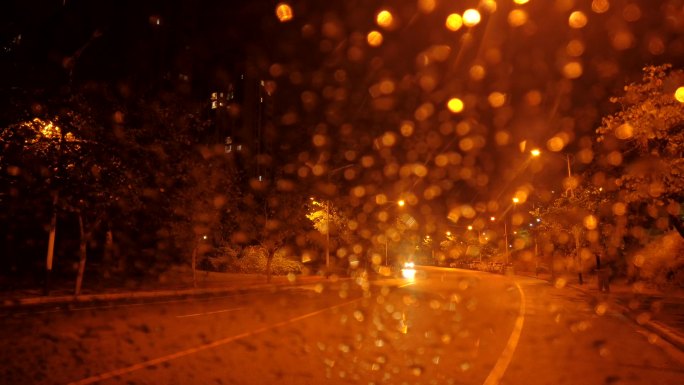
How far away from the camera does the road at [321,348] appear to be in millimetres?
7844

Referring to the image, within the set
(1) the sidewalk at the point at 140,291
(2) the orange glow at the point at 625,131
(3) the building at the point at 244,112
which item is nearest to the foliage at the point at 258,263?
(1) the sidewalk at the point at 140,291

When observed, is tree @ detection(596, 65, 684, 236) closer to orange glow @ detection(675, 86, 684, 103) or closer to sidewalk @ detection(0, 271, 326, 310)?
orange glow @ detection(675, 86, 684, 103)

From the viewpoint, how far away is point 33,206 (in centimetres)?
2194

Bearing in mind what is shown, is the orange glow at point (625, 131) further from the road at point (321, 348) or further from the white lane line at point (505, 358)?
the white lane line at point (505, 358)

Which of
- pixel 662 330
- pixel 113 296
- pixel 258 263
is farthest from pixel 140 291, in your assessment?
pixel 662 330

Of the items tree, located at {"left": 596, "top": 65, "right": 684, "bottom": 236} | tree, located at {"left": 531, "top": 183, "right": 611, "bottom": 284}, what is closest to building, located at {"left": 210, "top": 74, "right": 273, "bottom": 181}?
tree, located at {"left": 531, "top": 183, "right": 611, "bottom": 284}

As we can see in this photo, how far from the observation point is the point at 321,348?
10.1m

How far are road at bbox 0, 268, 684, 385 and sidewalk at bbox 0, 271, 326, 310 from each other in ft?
13.2

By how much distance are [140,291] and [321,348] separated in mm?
16002

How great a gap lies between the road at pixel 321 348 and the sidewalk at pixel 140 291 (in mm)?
4016

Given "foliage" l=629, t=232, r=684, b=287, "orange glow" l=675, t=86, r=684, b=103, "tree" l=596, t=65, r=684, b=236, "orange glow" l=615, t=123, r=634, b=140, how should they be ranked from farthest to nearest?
"foliage" l=629, t=232, r=684, b=287, "orange glow" l=615, t=123, r=634, b=140, "tree" l=596, t=65, r=684, b=236, "orange glow" l=675, t=86, r=684, b=103

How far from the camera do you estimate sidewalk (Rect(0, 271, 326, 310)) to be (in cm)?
1924

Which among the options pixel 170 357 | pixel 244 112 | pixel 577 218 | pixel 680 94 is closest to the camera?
pixel 170 357

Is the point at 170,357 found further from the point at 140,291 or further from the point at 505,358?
the point at 140,291
